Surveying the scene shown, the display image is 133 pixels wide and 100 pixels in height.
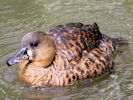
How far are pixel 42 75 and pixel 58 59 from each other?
1.29 ft

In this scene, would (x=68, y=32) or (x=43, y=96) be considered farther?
(x=68, y=32)

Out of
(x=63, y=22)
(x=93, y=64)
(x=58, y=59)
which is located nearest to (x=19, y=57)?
(x=58, y=59)

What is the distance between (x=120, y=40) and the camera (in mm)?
9344

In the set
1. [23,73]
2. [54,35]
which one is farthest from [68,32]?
[23,73]

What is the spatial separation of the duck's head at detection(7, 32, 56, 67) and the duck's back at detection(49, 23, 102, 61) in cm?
17

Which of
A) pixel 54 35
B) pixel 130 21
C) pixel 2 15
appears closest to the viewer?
pixel 54 35

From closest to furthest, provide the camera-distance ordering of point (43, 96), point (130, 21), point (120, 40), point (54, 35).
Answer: point (43, 96), point (54, 35), point (120, 40), point (130, 21)

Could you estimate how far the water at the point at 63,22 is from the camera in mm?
7531

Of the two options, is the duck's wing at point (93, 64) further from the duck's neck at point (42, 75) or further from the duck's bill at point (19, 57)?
the duck's bill at point (19, 57)

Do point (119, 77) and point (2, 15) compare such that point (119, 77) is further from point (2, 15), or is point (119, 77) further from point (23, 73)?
point (2, 15)

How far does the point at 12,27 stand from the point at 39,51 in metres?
2.68

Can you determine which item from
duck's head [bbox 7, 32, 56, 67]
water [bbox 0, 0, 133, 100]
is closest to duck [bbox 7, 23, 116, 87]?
duck's head [bbox 7, 32, 56, 67]

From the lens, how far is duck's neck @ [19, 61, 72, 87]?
7.61 meters

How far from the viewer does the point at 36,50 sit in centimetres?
771
